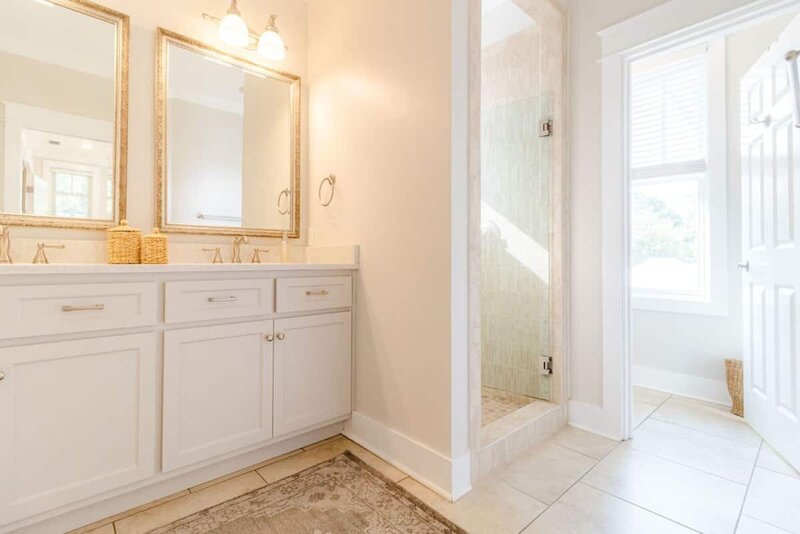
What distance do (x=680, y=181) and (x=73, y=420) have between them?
362cm

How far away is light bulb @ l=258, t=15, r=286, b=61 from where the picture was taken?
6.63ft

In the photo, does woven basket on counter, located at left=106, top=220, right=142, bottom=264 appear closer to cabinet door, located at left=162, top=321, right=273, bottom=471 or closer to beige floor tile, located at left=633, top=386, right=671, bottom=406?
cabinet door, located at left=162, top=321, right=273, bottom=471

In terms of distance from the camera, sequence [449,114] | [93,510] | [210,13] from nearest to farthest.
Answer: [93,510]
[449,114]
[210,13]

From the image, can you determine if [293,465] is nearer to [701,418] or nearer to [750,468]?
[750,468]

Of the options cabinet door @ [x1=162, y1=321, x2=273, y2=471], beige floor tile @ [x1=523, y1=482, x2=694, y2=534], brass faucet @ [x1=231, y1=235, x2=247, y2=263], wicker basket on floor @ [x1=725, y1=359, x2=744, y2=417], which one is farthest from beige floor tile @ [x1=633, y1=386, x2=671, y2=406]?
brass faucet @ [x1=231, y1=235, x2=247, y2=263]

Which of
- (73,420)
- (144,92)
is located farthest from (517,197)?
(73,420)

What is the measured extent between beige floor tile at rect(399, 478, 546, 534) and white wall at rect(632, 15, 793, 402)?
1.87 meters

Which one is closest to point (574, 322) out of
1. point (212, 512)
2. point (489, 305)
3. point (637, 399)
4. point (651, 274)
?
point (489, 305)

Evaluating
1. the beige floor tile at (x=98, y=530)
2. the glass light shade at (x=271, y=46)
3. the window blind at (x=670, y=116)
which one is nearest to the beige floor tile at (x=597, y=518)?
the beige floor tile at (x=98, y=530)

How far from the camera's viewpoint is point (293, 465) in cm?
173

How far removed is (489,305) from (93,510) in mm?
2221

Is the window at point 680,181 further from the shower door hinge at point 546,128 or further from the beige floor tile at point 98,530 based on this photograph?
the beige floor tile at point 98,530

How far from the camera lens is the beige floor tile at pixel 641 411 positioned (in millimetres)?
2217

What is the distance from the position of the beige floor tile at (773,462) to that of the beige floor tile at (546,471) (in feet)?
Answer: 2.46
